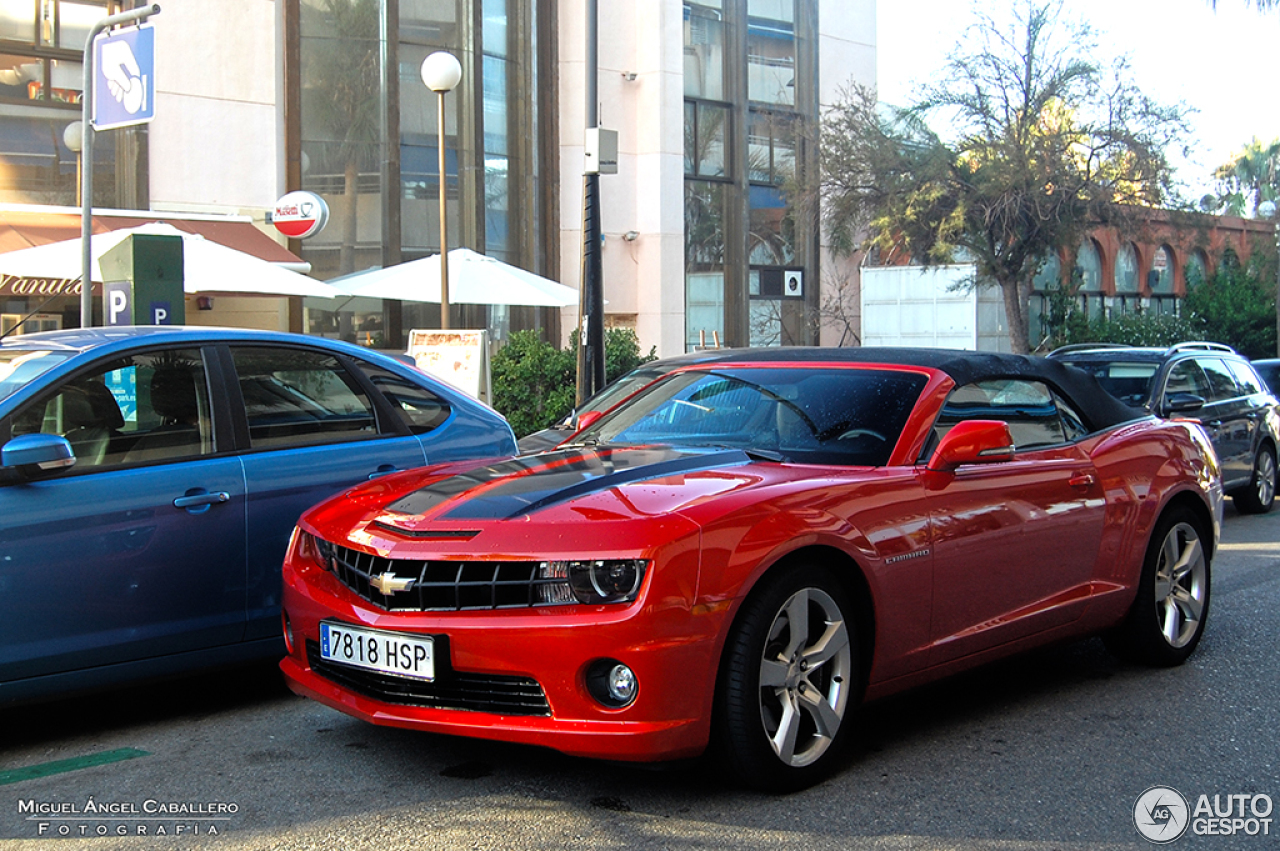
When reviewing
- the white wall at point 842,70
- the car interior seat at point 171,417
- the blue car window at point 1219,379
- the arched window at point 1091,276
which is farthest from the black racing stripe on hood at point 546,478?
the arched window at point 1091,276

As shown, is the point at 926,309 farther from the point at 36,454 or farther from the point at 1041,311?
the point at 36,454

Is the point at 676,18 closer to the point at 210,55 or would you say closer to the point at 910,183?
the point at 910,183

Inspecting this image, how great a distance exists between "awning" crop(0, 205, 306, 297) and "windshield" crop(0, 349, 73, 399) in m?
8.81

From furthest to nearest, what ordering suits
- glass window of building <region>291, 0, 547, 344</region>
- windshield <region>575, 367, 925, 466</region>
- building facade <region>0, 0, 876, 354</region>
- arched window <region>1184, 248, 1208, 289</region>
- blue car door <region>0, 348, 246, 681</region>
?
arched window <region>1184, 248, 1208, 289</region>, glass window of building <region>291, 0, 547, 344</region>, building facade <region>0, 0, 876, 354</region>, windshield <region>575, 367, 925, 466</region>, blue car door <region>0, 348, 246, 681</region>

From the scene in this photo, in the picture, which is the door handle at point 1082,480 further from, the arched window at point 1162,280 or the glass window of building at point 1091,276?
the arched window at point 1162,280

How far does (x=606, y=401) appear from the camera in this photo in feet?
32.2

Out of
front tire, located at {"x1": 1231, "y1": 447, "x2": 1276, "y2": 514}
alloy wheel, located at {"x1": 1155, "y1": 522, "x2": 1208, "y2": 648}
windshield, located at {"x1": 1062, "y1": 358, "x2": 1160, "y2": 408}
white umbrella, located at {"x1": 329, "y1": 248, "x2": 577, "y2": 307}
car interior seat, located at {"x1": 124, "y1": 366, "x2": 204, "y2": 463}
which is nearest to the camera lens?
car interior seat, located at {"x1": 124, "y1": 366, "x2": 204, "y2": 463}

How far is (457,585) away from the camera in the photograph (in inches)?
156

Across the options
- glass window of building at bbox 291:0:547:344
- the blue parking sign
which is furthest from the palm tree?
the blue parking sign

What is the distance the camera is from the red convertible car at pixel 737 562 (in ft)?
12.5

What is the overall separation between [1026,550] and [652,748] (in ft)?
6.46

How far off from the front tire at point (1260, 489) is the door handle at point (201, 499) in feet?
33.7

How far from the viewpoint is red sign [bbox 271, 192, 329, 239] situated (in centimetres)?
1744

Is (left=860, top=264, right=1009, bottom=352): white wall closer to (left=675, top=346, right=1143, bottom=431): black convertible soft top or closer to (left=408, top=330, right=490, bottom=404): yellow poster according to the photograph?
(left=408, top=330, right=490, bottom=404): yellow poster
